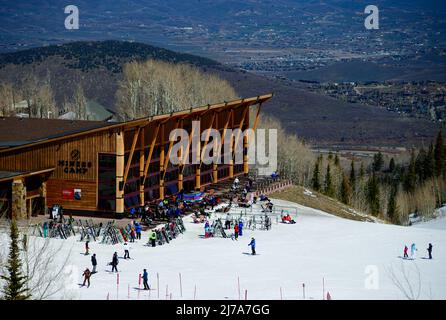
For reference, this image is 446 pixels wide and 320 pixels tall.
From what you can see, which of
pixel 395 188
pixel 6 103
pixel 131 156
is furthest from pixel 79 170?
pixel 395 188

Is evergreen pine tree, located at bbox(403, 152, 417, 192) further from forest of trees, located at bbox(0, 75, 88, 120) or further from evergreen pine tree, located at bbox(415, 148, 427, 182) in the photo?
forest of trees, located at bbox(0, 75, 88, 120)

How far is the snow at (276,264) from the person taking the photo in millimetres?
39469

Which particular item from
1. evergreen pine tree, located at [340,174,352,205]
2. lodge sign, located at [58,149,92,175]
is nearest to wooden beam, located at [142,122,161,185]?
lodge sign, located at [58,149,92,175]

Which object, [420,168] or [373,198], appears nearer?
[373,198]

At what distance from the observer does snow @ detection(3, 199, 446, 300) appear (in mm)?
39469

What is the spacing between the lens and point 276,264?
4566cm

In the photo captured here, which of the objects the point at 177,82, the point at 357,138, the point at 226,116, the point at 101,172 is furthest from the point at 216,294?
the point at 357,138

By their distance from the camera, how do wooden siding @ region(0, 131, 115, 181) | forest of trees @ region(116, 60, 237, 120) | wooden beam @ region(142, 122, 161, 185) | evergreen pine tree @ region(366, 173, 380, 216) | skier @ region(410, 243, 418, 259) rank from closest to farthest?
1. skier @ region(410, 243, 418, 259)
2. wooden siding @ region(0, 131, 115, 181)
3. wooden beam @ region(142, 122, 161, 185)
4. evergreen pine tree @ region(366, 173, 380, 216)
5. forest of trees @ region(116, 60, 237, 120)

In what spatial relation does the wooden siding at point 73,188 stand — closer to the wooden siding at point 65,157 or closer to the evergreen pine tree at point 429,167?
the wooden siding at point 65,157

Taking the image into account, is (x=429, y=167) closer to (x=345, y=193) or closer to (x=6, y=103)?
(x=345, y=193)

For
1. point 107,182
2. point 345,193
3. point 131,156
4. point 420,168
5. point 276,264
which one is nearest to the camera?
point 276,264
